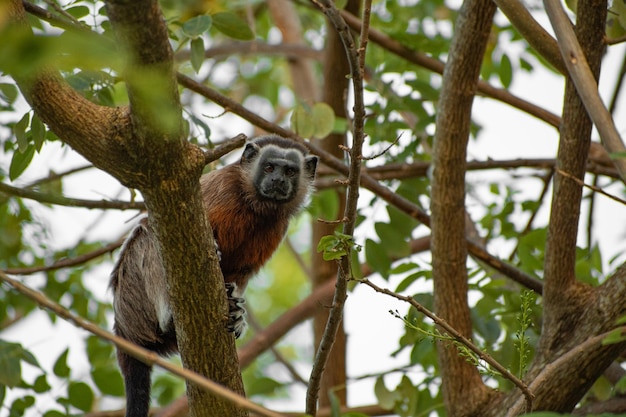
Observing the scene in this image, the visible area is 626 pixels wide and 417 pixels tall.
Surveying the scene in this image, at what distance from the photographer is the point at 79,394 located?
17.8 feet

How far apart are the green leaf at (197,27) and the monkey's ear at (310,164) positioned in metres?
1.66

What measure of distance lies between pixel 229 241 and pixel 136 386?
1151 mm

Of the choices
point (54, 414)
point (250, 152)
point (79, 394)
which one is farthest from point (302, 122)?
point (54, 414)

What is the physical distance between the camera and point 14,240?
686cm

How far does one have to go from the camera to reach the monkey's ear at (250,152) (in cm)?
603

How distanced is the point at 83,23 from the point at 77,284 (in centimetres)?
335

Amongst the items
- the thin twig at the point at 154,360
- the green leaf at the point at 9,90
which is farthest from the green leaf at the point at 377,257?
the thin twig at the point at 154,360

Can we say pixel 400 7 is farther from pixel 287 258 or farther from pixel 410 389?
pixel 287 258

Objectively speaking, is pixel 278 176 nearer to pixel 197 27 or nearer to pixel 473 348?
pixel 197 27

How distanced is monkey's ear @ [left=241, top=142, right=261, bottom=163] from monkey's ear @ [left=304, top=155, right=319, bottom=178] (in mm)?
400

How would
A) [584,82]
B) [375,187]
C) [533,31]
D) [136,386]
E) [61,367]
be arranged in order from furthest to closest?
[375,187]
[61,367]
[136,386]
[533,31]
[584,82]

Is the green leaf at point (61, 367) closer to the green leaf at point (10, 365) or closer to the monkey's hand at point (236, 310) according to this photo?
the green leaf at point (10, 365)

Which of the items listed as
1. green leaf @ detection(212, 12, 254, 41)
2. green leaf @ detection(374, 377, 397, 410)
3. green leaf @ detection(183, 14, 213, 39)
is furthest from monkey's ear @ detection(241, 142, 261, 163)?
green leaf @ detection(374, 377, 397, 410)

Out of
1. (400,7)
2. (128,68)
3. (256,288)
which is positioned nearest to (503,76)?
(400,7)
